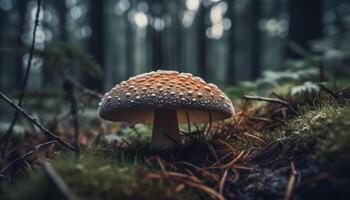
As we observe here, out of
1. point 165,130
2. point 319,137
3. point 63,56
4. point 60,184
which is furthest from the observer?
point 63,56

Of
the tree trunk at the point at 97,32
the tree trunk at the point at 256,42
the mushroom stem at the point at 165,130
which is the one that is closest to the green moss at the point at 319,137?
the mushroom stem at the point at 165,130

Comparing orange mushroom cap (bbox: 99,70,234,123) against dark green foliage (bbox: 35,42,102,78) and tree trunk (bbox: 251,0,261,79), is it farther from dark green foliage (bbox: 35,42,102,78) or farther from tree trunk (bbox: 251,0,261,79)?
tree trunk (bbox: 251,0,261,79)

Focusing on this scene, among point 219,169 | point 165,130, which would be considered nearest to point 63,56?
point 165,130

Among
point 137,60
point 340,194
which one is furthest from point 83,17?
point 340,194

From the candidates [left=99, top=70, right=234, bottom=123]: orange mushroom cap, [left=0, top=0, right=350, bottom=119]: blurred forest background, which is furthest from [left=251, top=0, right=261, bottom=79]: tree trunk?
[left=99, top=70, right=234, bottom=123]: orange mushroom cap

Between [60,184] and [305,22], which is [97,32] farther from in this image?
[60,184]

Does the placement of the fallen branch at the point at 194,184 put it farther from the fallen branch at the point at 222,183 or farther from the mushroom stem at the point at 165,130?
the mushroom stem at the point at 165,130
